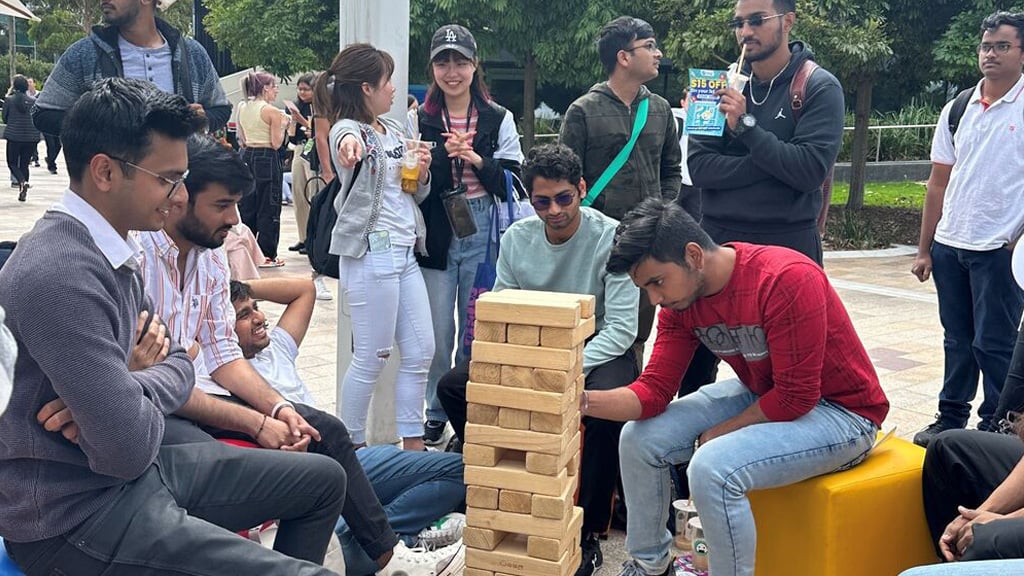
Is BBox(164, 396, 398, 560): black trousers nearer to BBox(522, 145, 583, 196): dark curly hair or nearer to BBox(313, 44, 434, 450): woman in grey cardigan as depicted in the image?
BBox(313, 44, 434, 450): woman in grey cardigan

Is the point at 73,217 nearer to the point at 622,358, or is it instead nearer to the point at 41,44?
the point at 622,358

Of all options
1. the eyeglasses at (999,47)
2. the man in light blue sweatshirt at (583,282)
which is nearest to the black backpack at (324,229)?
the man in light blue sweatshirt at (583,282)

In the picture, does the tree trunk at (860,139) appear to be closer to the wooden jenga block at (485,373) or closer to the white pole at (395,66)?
the white pole at (395,66)

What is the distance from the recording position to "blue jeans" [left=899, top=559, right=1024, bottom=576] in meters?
2.35

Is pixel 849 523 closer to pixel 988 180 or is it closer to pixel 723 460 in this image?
pixel 723 460

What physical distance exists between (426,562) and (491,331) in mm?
852

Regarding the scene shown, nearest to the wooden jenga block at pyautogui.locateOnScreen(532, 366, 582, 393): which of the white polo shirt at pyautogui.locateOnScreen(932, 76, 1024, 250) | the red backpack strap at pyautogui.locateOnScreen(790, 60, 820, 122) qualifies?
the red backpack strap at pyautogui.locateOnScreen(790, 60, 820, 122)

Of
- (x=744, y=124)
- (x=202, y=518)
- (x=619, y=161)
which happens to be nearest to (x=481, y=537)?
(x=202, y=518)

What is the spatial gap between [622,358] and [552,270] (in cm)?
45

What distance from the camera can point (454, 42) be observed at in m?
4.69

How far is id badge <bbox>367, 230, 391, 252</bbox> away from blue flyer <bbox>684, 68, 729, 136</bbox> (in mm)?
1362

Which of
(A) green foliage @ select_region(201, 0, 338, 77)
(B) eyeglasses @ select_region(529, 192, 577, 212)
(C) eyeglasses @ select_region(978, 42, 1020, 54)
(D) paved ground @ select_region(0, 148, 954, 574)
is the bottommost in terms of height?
(D) paved ground @ select_region(0, 148, 954, 574)

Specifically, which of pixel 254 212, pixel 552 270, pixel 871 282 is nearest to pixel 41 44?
pixel 254 212

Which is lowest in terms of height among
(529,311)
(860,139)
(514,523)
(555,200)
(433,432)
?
(433,432)
